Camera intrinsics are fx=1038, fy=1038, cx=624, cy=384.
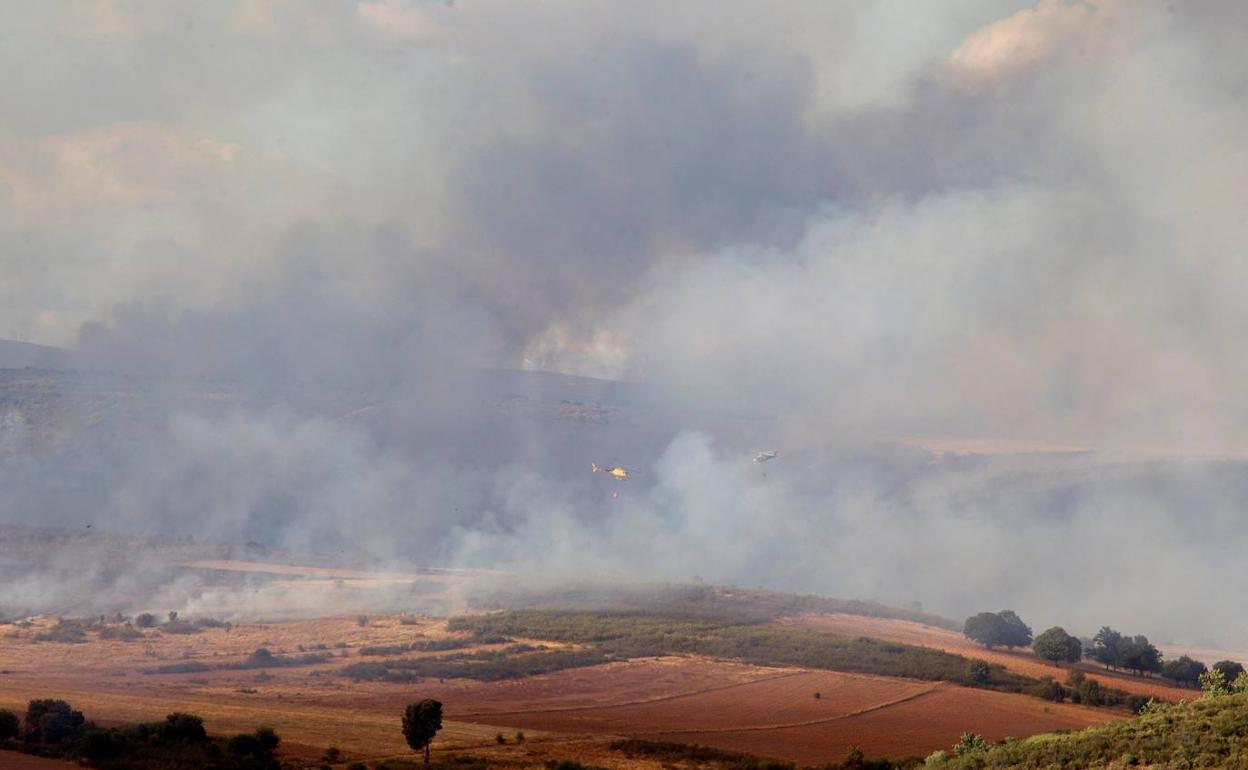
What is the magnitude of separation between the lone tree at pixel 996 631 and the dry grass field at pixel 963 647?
99cm

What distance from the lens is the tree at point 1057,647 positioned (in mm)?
84375

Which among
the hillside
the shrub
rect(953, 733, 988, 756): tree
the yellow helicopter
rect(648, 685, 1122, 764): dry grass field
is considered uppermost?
the yellow helicopter

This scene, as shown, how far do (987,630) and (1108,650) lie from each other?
1055 cm

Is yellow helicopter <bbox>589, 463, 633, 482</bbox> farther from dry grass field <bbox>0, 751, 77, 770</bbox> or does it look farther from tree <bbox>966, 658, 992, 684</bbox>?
dry grass field <bbox>0, 751, 77, 770</bbox>

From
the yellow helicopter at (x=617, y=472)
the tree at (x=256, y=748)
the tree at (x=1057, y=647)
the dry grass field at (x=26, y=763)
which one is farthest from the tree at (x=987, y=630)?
the dry grass field at (x=26, y=763)

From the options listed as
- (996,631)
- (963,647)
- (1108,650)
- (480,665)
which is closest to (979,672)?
(963,647)

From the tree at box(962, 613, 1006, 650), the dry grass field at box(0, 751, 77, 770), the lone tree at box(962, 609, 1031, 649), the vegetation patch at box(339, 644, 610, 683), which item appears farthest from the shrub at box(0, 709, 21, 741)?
the lone tree at box(962, 609, 1031, 649)

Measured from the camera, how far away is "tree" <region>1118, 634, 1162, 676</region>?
271ft

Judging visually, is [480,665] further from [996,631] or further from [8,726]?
[996,631]

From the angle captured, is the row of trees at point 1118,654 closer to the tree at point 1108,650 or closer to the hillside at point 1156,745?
the tree at point 1108,650

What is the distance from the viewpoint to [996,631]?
306 ft

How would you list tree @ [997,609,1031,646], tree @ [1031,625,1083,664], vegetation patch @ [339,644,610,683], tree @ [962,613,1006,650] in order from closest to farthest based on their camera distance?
vegetation patch @ [339,644,610,683] < tree @ [1031,625,1083,664] < tree @ [962,613,1006,650] < tree @ [997,609,1031,646]

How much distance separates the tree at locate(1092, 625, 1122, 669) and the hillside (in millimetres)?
54227

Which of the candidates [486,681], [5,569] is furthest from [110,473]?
[486,681]
